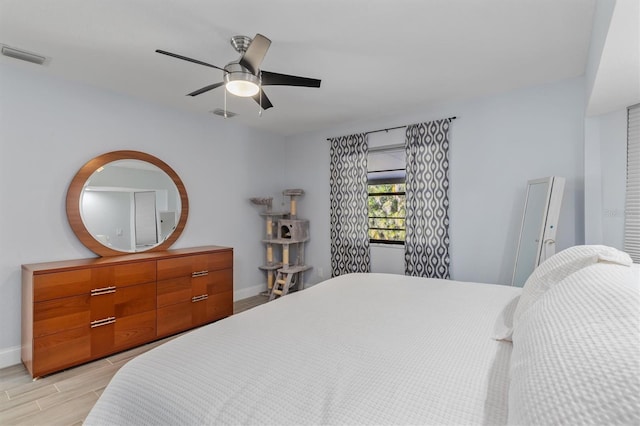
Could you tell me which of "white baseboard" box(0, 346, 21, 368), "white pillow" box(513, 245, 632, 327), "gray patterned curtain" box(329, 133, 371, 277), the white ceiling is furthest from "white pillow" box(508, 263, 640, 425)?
"white baseboard" box(0, 346, 21, 368)

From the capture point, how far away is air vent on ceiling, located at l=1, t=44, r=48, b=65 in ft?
7.75

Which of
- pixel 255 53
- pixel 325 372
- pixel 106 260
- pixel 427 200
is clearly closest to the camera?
pixel 325 372

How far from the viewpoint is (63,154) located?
2910 millimetres

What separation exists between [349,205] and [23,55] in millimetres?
3491

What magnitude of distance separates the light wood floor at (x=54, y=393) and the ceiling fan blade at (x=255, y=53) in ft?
7.98

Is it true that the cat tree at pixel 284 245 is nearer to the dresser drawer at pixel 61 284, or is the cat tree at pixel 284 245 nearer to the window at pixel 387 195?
the window at pixel 387 195

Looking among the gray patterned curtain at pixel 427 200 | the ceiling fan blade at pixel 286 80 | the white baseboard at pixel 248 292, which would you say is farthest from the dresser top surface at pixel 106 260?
the gray patterned curtain at pixel 427 200

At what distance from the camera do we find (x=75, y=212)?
9.68 feet

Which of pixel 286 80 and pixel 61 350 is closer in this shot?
pixel 286 80

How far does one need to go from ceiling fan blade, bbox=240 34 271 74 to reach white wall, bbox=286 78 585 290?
2.42 metres

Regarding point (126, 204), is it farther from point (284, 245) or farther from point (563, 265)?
point (563, 265)

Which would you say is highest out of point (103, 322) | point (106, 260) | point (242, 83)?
point (242, 83)

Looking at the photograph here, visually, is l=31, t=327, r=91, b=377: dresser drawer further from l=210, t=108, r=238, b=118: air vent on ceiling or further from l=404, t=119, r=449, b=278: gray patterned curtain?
l=404, t=119, r=449, b=278: gray patterned curtain

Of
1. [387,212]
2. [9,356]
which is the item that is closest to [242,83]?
[387,212]
